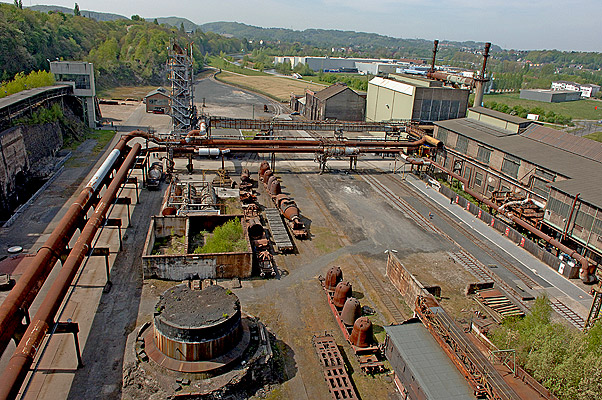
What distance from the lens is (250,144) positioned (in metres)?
41.8

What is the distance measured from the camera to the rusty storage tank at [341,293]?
21.2 metres

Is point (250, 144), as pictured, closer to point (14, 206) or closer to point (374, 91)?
point (14, 206)

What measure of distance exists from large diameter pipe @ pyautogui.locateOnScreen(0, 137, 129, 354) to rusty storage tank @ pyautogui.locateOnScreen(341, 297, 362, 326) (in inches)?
517

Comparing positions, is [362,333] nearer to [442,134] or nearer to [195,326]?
[195,326]

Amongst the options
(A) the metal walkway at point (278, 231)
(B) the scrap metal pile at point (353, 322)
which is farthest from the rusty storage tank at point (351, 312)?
(A) the metal walkway at point (278, 231)

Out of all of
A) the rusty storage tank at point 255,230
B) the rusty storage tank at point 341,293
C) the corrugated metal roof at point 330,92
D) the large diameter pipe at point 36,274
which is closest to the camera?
the large diameter pipe at point 36,274

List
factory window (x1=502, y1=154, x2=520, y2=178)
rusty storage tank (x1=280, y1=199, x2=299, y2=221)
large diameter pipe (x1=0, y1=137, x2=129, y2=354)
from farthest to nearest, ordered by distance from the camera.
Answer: factory window (x1=502, y1=154, x2=520, y2=178) < rusty storage tank (x1=280, y1=199, x2=299, y2=221) < large diameter pipe (x1=0, y1=137, x2=129, y2=354)

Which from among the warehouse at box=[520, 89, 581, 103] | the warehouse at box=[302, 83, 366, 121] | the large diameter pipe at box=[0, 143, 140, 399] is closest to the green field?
the warehouse at box=[520, 89, 581, 103]

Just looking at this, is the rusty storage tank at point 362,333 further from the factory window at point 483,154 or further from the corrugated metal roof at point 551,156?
the factory window at point 483,154

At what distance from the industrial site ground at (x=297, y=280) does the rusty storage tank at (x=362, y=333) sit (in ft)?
2.01

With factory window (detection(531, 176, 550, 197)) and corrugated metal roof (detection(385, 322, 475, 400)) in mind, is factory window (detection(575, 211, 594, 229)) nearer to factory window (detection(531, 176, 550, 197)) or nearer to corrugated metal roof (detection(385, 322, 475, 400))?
factory window (detection(531, 176, 550, 197))

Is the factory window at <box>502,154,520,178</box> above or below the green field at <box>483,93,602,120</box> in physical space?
above

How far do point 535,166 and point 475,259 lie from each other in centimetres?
1061

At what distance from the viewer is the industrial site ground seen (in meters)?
16.8
